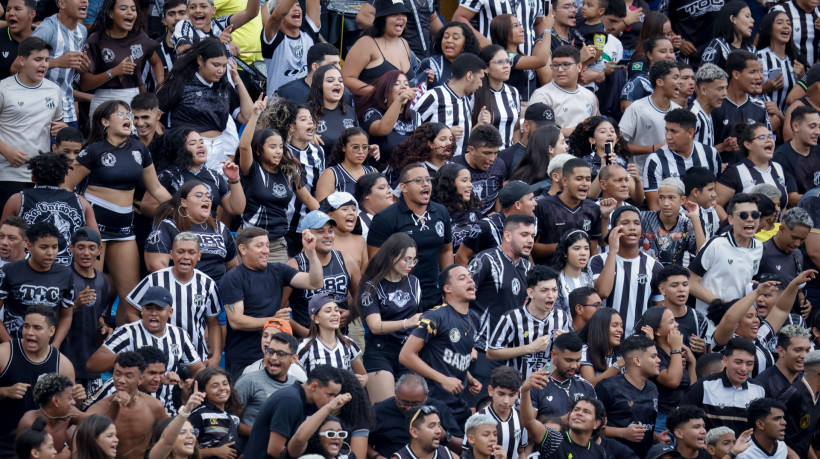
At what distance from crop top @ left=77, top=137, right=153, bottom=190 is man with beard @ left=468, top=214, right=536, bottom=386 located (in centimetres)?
278

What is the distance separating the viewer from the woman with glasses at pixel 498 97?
13.7 metres

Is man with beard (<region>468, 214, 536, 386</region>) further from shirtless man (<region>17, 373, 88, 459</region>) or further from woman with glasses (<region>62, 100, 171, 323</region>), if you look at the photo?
shirtless man (<region>17, 373, 88, 459</region>)

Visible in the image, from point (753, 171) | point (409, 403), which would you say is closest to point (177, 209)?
point (409, 403)

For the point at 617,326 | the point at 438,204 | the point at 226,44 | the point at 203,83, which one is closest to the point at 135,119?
the point at 203,83

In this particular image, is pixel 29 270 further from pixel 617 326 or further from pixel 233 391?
pixel 617 326

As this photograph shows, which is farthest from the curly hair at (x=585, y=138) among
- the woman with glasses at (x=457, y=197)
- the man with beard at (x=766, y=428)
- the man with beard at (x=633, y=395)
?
the man with beard at (x=766, y=428)

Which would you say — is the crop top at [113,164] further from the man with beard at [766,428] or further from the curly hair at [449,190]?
the man with beard at [766,428]

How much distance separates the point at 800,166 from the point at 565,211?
3.61 m

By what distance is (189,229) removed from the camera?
36.1ft

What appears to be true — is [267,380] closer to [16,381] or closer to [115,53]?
[16,381]

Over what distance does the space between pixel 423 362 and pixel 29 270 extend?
2.92 m

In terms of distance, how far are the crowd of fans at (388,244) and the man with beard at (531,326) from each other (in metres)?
0.03

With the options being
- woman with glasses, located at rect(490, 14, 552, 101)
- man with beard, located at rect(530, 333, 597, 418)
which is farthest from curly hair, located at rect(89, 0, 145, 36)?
man with beard, located at rect(530, 333, 597, 418)

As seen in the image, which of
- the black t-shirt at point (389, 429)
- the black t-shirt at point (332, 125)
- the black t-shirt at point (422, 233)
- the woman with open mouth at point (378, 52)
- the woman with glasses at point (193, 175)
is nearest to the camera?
the black t-shirt at point (389, 429)
